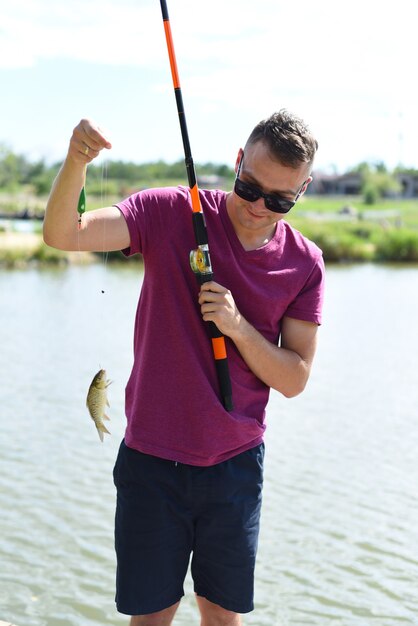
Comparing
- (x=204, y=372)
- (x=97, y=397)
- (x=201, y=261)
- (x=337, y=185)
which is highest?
(x=337, y=185)

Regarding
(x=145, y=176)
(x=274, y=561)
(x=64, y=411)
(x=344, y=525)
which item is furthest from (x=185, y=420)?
(x=145, y=176)

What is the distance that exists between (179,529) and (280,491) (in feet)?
15.5

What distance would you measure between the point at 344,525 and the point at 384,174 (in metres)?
96.5

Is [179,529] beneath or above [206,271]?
beneath

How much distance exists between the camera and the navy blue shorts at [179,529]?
9.09 feet

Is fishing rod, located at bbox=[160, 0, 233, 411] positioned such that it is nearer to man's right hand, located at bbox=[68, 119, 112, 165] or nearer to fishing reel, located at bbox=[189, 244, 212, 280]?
fishing reel, located at bbox=[189, 244, 212, 280]

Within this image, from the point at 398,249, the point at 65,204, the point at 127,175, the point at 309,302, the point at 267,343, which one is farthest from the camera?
the point at 127,175

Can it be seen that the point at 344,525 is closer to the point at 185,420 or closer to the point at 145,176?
the point at 185,420

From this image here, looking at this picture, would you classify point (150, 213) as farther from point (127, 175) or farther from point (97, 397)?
point (127, 175)

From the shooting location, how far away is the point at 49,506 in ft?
22.7

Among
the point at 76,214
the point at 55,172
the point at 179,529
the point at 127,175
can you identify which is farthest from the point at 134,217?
the point at 127,175

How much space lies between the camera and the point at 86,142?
2439 mm

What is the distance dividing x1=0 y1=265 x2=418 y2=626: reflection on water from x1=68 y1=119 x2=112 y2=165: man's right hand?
1.47 meters

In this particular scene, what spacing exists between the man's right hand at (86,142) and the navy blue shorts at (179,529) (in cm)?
98
